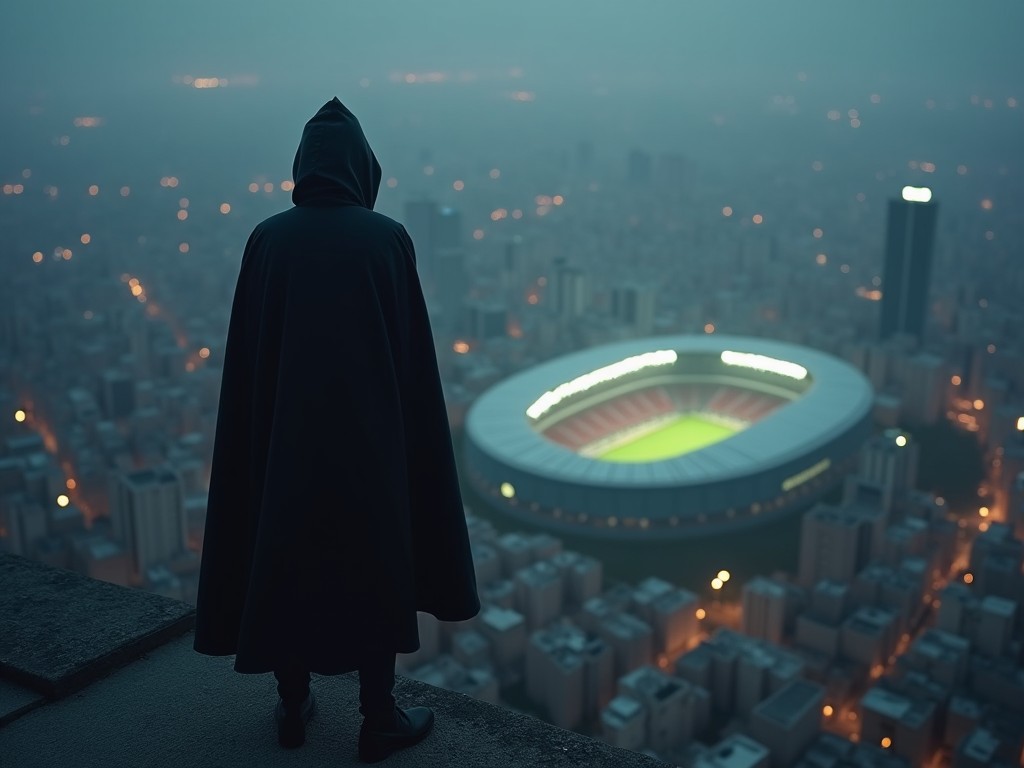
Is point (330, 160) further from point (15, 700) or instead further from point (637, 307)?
point (637, 307)

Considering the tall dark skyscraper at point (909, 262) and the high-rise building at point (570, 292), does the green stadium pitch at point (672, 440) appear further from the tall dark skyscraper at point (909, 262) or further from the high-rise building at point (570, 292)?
the high-rise building at point (570, 292)

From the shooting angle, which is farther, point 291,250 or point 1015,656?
point 1015,656

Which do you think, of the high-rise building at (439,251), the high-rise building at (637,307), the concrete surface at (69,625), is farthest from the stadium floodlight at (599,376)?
the concrete surface at (69,625)

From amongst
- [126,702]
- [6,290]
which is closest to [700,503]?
[126,702]

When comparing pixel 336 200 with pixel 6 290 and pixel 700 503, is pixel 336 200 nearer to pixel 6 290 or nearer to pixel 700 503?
pixel 700 503

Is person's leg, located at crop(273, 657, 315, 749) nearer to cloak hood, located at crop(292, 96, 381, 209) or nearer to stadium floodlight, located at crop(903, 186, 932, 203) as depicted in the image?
cloak hood, located at crop(292, 96, 381, 209)

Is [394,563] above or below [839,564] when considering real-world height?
above

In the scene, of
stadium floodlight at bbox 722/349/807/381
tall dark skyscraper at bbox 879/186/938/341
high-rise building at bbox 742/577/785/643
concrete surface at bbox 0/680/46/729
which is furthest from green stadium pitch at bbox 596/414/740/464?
concrete surface at bbox 0/680/46/729
